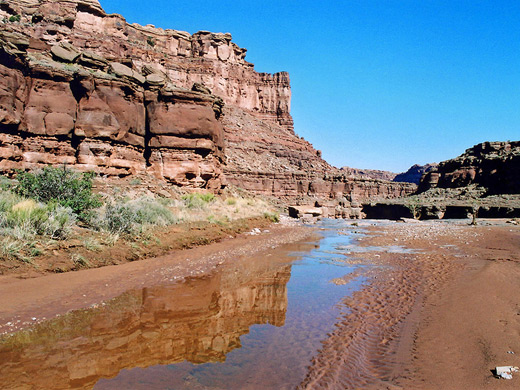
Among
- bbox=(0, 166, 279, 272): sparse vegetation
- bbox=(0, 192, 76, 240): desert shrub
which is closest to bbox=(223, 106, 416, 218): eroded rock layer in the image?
bbox=(0, 166, 279, 272): sparse vegetation

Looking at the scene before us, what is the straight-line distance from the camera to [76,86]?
17766 millimetres

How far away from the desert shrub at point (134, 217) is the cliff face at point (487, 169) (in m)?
37.9

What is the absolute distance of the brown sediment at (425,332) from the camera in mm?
3535

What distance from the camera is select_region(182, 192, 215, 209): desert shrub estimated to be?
709 inches

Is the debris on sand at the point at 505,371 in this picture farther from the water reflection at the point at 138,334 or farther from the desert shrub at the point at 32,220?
the desert shrub at the point at 32,220

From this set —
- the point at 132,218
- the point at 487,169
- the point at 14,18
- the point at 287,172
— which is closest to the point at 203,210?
the point at 132,218

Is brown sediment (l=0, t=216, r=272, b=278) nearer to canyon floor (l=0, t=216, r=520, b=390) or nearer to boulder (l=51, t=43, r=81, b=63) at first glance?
canyon floor (l=0, t=216, r=520, b=390)

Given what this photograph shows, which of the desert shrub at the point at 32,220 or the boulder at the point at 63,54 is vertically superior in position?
the boulder at the point at 63,54

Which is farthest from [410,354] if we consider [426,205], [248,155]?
[248,155]

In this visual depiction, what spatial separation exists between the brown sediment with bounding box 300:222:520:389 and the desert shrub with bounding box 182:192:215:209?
1143 cm

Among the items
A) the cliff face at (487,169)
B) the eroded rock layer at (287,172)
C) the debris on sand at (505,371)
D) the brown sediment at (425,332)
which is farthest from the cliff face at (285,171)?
the debris on sand at (505,371)

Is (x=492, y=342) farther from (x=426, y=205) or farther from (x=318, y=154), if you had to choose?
(x=318, y=154)

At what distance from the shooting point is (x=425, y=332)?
15.7 feet

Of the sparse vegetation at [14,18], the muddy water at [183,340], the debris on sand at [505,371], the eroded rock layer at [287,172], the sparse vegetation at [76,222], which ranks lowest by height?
the muddy water at [183,340]
